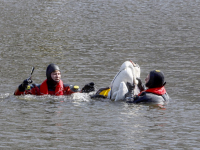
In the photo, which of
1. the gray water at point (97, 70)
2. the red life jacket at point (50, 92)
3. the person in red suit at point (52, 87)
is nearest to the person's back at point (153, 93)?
the gray water at point (97, 70)

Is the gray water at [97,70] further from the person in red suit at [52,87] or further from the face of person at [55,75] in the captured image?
the face of person at [55,75]

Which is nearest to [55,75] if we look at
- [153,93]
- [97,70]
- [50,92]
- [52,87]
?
[52,87]

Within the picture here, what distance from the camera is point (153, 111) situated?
58.0 ft

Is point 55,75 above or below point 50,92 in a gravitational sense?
above

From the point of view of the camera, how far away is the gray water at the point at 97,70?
14.5 metres

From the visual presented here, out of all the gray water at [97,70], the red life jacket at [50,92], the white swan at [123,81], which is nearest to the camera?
the gray water at [97,70]

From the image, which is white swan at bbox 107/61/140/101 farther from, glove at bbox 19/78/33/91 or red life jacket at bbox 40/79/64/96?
glove at bbox 19/78/33/91

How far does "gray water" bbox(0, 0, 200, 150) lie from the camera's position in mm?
14477

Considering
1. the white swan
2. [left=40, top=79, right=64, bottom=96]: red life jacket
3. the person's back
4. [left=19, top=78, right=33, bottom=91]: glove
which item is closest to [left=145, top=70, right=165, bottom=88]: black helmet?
the person's back

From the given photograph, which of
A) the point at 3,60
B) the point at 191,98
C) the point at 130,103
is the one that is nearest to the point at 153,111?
the point at 130,103

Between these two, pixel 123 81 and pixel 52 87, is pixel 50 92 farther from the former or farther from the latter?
pixel 123 81

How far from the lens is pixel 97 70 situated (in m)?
24.5

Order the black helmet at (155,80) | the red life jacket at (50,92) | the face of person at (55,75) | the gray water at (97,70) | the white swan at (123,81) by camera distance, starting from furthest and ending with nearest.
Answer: the red life jacket at (50,92)
the face of person at (55,75)
the white swan at (123,81)
the black helmet at (155,80)
the gray water at (97,70)

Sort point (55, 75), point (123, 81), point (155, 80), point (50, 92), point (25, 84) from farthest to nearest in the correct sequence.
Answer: point (50, 92), point (55, 75), point (123, 81), point (25, 84), point (155, 80)
